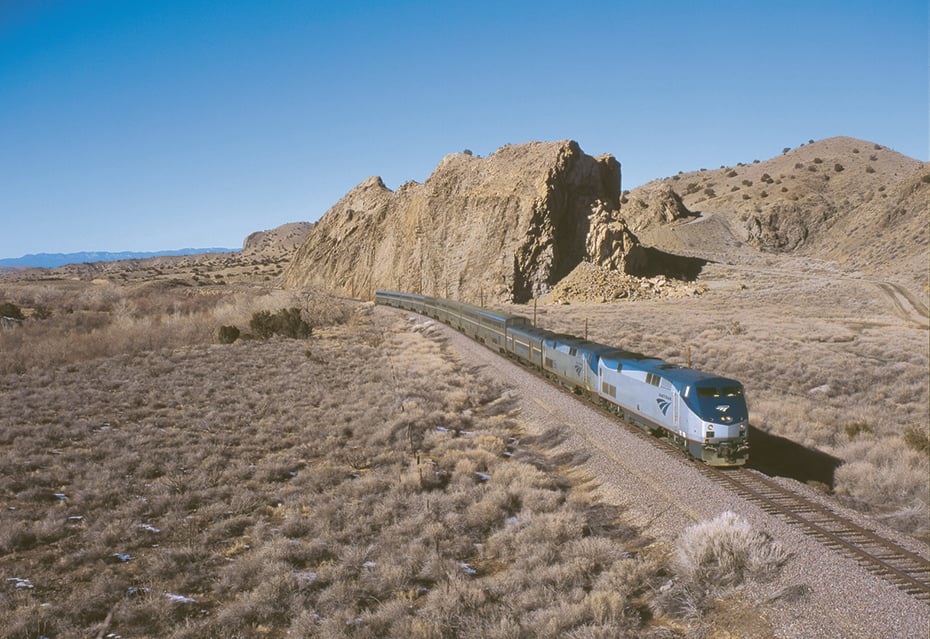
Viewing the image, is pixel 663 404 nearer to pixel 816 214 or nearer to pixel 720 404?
pixel 720 404

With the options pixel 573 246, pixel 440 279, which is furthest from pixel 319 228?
pixel 573 246

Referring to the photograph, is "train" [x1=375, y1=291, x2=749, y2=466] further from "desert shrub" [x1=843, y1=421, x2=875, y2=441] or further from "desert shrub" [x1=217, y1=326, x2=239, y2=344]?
"desert shrub" [x1=217, y1=326, x2=239, y2=344]

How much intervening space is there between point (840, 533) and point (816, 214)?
9477cm

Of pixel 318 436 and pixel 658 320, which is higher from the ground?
pixel 658 320

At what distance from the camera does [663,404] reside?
54.8 ft

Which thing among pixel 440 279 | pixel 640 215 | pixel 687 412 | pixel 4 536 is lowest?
pixel 4 536

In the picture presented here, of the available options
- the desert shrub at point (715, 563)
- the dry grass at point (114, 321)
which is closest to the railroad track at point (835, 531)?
the desert shrub at point (715, 563)

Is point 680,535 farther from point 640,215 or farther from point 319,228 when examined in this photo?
point 640,215

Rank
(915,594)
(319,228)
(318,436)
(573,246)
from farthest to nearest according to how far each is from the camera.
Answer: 1. (319,228)
2. (573,246)
3. (318,436)
4. (915,594)

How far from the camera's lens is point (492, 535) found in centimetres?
1216

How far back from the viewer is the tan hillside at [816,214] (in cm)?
6724

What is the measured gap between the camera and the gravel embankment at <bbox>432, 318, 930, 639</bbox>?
872 centimetres

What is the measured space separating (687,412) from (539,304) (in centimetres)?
4624

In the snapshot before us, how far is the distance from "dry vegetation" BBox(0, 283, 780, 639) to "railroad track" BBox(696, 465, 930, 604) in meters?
2.09
